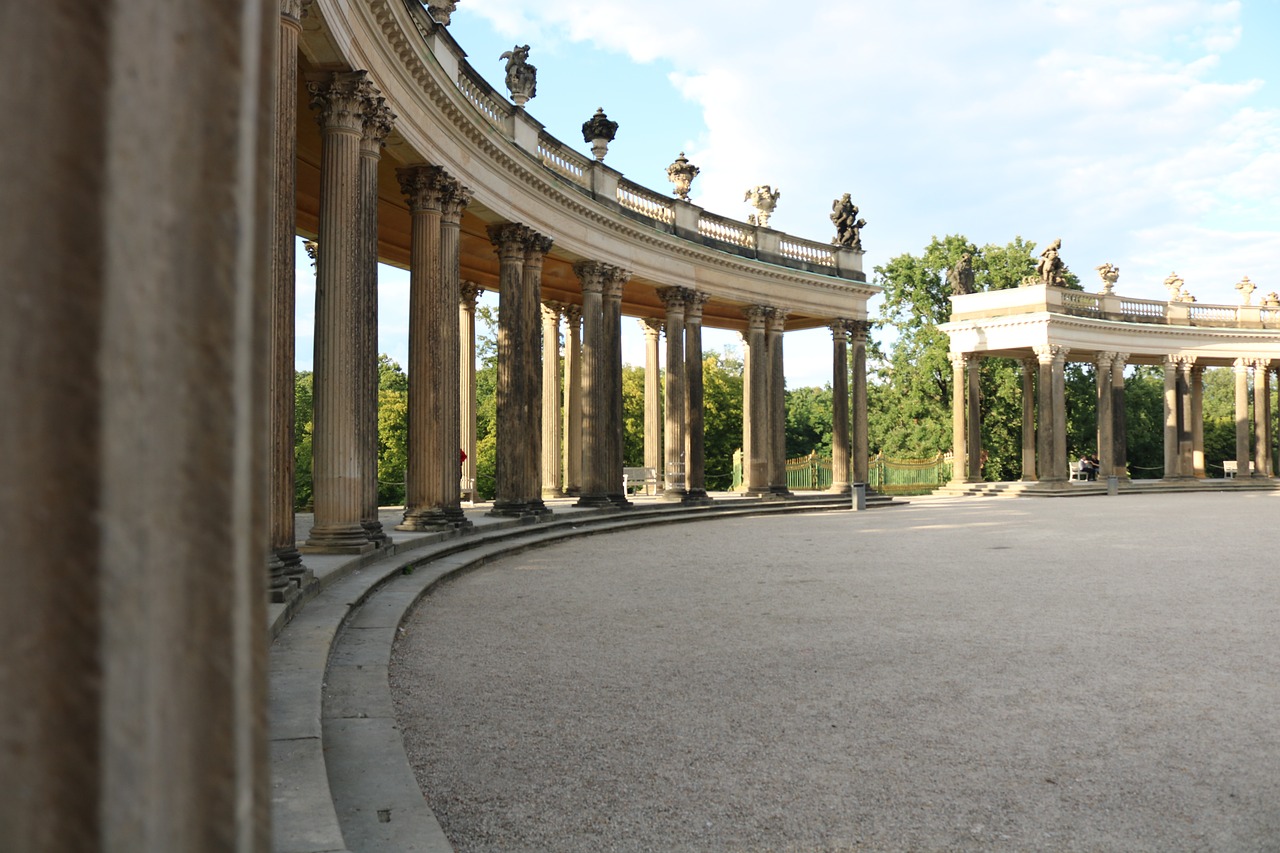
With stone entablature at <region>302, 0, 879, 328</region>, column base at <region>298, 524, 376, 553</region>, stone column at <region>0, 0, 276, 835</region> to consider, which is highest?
stone entablature at <region>302, 0, 879, 328</region>

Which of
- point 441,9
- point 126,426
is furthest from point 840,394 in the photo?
point 126,426

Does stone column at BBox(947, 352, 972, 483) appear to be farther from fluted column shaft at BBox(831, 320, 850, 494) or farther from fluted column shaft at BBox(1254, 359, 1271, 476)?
fluted column shaft at BBox(1254, 359, 1271, 476)

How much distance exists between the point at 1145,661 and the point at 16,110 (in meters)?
12.5

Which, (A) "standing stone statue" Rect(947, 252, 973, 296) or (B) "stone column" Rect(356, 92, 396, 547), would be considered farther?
(A) "standing stone statue" Rect(947, 252, 973, 296)

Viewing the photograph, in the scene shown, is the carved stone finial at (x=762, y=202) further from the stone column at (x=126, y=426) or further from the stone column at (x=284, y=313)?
the stone column at (x=126, y=426)

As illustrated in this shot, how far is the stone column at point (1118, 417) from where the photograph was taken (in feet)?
215

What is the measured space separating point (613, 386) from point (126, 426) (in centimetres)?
3530

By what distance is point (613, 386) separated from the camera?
36344 millimetres

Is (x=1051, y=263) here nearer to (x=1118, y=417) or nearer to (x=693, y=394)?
(x=1118, y=417)

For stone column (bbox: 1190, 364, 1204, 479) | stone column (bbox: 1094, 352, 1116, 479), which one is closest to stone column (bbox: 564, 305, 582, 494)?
stone column (bbox: 1094, 352, 1116, 479)

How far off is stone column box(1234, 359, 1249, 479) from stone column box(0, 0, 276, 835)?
80.9 metres

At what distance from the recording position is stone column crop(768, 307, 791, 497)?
46688 millimetres

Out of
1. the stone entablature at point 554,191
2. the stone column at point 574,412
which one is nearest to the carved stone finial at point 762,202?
the stone entablature at point 554,191

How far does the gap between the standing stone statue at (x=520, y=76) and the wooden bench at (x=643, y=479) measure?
23.3 meters
